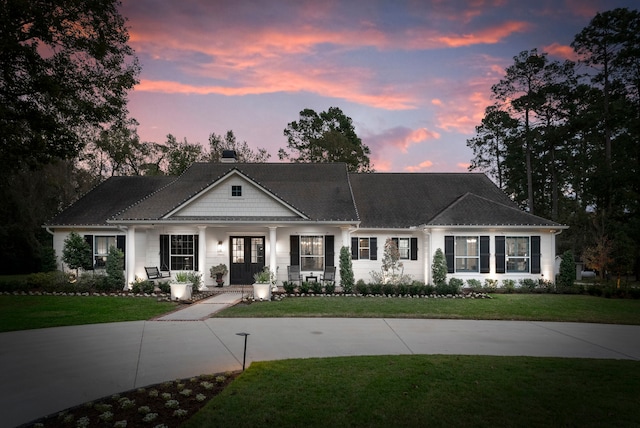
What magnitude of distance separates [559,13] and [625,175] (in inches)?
544

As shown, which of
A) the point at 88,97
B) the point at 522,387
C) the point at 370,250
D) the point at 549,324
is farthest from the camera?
the point at 370,250

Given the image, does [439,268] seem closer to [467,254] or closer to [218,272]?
[467,254]

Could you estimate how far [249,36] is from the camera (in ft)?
48.5

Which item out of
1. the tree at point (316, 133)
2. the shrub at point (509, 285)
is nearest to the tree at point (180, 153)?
the tree at point (316, 133)

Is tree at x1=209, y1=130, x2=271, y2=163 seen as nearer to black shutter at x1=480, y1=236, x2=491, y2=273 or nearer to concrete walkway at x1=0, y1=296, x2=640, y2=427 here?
→ black shutter at x1=480, y1=236, x2=491, y2=273

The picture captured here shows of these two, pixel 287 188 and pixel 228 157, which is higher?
pixel 228 157

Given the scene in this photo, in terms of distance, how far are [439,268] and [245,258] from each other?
28.4 feet

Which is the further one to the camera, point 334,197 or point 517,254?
point 334,197

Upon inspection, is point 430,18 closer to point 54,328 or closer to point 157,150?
point 54,328

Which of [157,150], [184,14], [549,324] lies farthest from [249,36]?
[157,150]

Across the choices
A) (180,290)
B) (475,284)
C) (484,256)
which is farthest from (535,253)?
(180,290)

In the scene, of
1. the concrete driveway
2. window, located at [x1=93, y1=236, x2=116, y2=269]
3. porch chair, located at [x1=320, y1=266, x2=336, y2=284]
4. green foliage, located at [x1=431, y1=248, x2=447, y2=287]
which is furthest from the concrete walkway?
window, located at [x1=93, y1=236, x2=116, y2=269]

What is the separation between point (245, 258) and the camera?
18.1 metres

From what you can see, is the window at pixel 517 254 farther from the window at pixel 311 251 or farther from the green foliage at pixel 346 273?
the window at pixel 311 251
